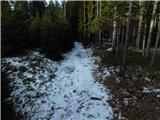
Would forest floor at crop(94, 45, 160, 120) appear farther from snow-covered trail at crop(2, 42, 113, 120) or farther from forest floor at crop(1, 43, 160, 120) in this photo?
snow-covered trail at crop(2, 42, 113, 120)

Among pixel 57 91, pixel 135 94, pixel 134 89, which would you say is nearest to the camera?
pixel 135 94

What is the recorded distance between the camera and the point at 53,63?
942 inches

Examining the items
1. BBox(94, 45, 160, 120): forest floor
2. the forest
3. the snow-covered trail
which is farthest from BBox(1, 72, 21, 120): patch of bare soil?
BBox(94, 45, 160, 120): forest floor

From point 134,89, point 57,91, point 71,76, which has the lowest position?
point 57,91

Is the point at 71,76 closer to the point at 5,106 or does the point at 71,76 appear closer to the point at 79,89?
the point at 79,89

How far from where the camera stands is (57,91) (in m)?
18.4

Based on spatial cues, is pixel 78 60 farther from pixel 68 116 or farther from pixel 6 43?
pixel 68 116

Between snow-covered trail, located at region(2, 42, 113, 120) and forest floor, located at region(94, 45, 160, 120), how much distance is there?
72 centimetres

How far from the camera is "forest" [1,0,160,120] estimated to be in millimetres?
15539

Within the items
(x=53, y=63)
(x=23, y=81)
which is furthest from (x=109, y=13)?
(x=23, y=81)

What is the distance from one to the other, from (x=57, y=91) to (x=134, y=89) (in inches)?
216

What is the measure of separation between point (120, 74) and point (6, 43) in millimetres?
11315

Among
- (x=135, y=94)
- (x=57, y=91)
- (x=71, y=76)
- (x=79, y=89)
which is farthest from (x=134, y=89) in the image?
(x=71, y=76)

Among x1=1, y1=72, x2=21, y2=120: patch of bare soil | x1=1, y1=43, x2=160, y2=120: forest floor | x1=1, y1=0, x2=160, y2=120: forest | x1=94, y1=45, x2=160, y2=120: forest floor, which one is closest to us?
x1=1, y1=72, x2=21, y2=120: patch of bare soil
